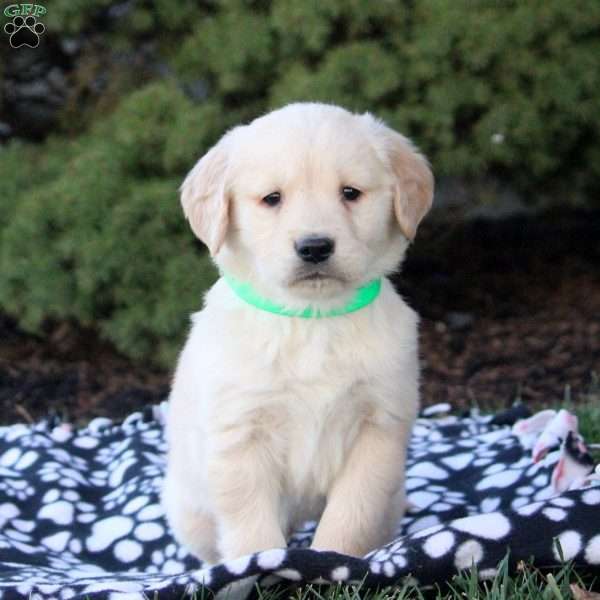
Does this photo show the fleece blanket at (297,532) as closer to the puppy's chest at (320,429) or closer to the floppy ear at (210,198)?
the puppy's chest at (320,429)

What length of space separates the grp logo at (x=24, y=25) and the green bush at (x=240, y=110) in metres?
0.08

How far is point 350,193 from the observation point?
102 inches

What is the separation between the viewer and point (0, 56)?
5598mm

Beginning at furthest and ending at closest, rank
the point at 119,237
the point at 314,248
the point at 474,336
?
the point at 474,336 → the point at 119,237 → the point at 314,248

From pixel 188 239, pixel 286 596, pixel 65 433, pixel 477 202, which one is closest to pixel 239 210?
pixel 286 596

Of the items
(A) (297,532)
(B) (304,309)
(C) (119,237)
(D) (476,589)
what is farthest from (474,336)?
(D) (476,589)

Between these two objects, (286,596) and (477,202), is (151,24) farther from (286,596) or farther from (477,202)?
(286,596)

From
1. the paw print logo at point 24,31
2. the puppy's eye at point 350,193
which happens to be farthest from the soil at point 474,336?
the puppy's eye at point 350,193

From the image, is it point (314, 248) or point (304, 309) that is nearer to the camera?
point (314, 248)

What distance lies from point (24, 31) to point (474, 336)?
9.46 ft

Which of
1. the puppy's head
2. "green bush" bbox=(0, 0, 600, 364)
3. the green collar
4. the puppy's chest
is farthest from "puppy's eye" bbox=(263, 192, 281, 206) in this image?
"green bush" bbox=(0, 0, 600, 364)

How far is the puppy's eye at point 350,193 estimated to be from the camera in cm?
258

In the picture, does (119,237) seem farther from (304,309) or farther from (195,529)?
(304,309)

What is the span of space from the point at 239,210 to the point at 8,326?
3638mm
